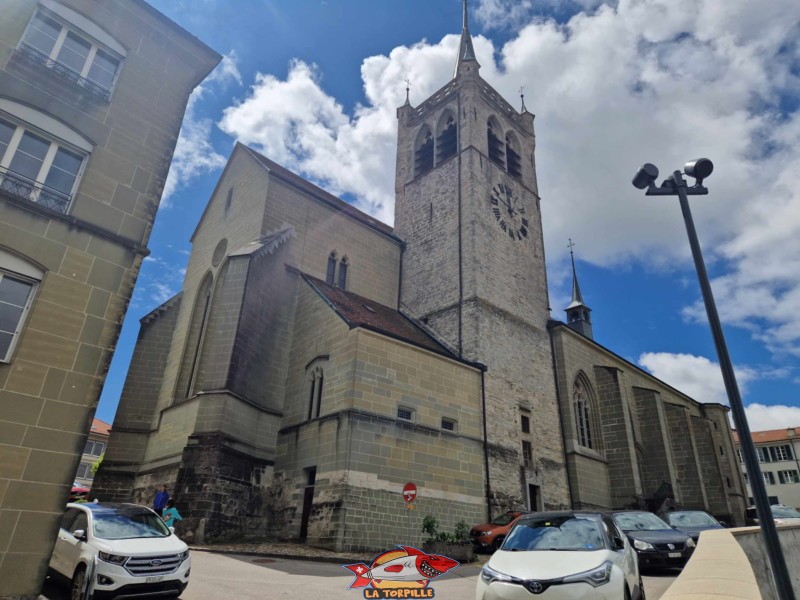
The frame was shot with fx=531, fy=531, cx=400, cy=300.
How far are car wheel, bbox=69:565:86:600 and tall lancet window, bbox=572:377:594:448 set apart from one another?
67.5 ft

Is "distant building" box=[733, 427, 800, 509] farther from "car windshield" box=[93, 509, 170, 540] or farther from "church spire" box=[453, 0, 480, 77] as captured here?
"car windshield" box=[93, 509, 170, 540]

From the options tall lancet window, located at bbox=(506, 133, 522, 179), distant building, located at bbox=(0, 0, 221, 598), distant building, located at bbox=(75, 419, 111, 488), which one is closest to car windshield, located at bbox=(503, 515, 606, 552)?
distant building, located at bbox=(0, 0, 221, 598)

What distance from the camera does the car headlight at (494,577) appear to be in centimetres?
568

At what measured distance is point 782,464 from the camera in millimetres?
55625

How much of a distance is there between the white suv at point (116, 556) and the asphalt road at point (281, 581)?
1.43 feet

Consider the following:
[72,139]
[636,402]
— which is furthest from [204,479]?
[636,402]

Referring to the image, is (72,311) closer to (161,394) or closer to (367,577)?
(367,577)

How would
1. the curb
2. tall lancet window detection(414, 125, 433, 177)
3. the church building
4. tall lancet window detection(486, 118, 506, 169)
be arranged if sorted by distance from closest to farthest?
the curb
the church building
tall lancet window detection(486, 118, 506, 169)
tall lancet window detection(414, 125, 433, 177)

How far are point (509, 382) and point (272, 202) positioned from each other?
11895 mm

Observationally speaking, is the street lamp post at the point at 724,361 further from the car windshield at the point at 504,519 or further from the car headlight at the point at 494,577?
the car windshield at the point at 504,519

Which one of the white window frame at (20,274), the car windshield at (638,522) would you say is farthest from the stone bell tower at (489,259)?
the white window frame at (20,274)

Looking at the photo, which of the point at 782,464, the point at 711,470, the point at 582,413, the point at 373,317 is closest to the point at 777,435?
the point at 782,464

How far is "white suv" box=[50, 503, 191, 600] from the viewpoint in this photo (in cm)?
711

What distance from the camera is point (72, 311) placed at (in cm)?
873
